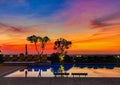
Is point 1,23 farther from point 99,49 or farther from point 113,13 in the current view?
point 99,49

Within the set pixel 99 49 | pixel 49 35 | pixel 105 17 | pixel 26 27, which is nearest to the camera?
pixel 105 17

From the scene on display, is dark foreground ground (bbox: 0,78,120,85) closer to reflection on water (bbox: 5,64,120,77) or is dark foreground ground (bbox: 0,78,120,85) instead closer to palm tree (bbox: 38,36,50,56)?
reflection on water (bbox: 5,64,120,77)

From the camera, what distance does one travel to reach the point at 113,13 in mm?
20375

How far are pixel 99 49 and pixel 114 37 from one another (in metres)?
5.43

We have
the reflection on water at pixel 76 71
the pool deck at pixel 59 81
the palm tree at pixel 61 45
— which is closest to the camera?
the pool deck at pixel 59 81

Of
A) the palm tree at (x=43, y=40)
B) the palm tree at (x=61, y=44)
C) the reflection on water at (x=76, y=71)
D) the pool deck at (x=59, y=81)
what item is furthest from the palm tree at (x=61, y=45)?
the pool deck at (x=59, y=81)

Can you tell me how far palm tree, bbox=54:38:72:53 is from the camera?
26.6m

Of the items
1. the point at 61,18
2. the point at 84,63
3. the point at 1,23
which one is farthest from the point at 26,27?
the point at 84,63

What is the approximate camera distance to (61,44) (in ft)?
87.8

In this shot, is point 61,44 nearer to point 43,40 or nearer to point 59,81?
point 43,40

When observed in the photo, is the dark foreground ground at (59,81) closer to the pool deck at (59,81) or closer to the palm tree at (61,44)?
the pool deck at (59,81)

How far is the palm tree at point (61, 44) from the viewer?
26.6 m

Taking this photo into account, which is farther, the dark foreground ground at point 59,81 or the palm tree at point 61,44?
the palm tree at point 61,44

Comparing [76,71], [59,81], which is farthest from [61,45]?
[59,81]
